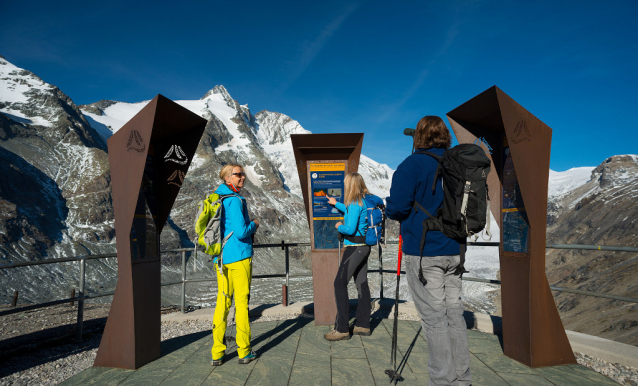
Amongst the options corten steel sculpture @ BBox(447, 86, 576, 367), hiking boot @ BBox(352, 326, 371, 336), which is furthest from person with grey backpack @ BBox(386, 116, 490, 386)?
hiking boot @ BBox(352, 326, 371, 336)

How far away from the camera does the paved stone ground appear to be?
11.4 ft

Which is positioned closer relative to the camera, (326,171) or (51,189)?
(326,171)

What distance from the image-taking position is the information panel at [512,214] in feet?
12.6

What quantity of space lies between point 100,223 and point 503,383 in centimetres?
18495

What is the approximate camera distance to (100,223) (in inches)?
6304

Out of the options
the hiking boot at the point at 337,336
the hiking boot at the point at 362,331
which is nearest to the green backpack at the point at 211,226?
the hiking boot at the point at 337,336

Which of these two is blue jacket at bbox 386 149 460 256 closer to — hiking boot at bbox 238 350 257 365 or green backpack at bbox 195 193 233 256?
green backpack at bbox 195 193 233 256

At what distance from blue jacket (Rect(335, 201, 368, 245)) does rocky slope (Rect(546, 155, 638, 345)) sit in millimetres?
52861

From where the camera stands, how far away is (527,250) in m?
3.74

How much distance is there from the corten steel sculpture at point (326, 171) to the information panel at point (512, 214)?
6.69 feet

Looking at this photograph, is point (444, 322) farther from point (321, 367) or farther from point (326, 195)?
point (326, 195)

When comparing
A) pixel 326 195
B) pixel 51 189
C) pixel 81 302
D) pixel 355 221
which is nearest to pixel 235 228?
pixel 355 221

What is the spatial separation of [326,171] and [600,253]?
141953 mm

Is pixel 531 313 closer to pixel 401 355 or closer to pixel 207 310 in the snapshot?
pixel 401 355
